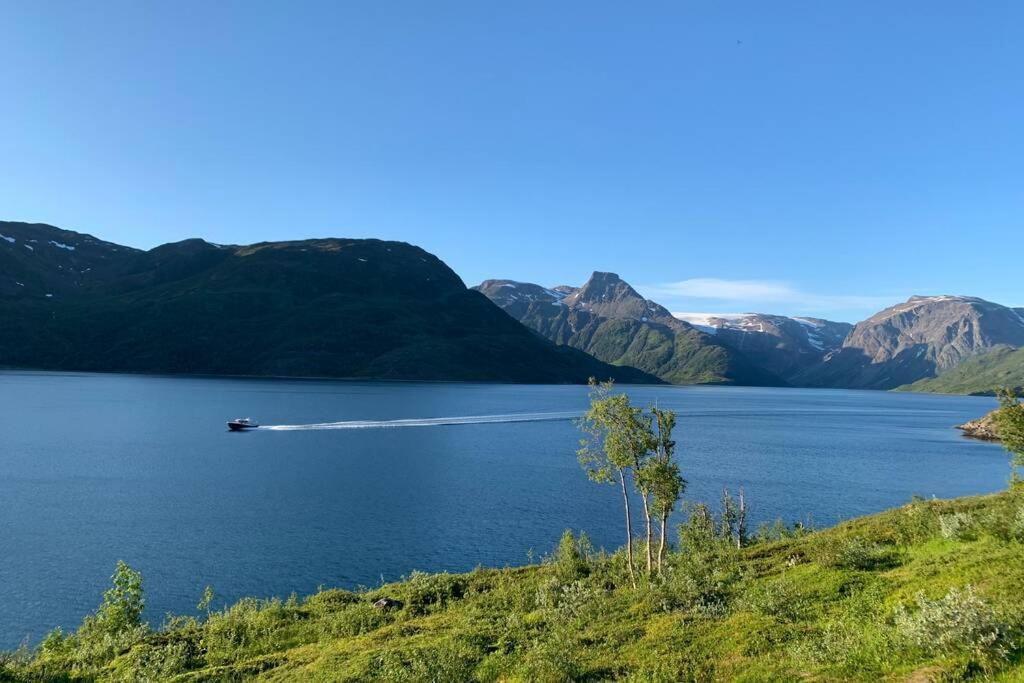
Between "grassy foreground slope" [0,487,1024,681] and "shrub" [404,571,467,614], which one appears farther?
"shrub" [404,571,467,614]

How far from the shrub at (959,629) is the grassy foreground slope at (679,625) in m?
0.05

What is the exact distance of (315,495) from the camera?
92438 millimetres

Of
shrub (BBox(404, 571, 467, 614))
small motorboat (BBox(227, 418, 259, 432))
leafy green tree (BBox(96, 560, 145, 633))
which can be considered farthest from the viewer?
small motorboat (BBox(227, 418, 259, 432))

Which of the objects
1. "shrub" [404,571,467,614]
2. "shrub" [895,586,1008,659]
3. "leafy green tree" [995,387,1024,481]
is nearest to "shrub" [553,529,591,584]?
"shrub" [404,571,467,614]

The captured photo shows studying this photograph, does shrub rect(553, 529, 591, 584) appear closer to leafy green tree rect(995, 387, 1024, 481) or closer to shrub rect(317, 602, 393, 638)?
shrub rect(317, 602, 393, 638)

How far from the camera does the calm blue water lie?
192 ft

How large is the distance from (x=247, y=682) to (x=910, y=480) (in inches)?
5015

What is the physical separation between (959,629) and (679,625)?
10.7 meters

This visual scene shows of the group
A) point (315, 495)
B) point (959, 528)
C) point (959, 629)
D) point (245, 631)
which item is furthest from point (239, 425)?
point (959, 629)

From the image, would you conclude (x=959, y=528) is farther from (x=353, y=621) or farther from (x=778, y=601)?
(x=353, y=621)

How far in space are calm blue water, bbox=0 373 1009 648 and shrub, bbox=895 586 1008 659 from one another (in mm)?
45921

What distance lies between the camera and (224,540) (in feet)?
225

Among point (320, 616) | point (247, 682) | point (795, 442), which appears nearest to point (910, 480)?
point (795, 442)

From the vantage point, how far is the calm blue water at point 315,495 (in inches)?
2302
